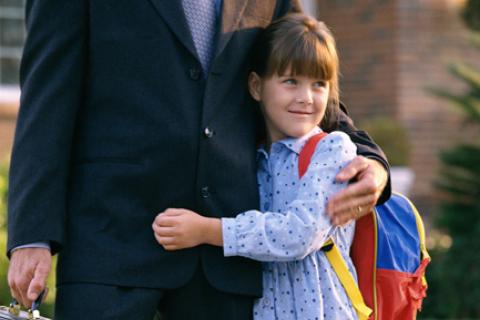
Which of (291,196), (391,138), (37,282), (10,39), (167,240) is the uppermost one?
(291,196)

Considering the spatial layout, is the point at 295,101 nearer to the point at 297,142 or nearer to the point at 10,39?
the point at 297,142

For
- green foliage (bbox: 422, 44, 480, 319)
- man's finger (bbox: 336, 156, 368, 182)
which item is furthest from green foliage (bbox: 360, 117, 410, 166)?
man's finger (bbox: 336, 156, 368, 182)

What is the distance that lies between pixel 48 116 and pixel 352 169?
2.80 feet

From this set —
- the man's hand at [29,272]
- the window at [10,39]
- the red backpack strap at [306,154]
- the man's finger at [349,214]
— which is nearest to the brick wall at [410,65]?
the window at [10,39]

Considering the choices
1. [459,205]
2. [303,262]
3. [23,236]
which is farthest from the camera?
[459,205]

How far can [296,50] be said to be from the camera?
298cm

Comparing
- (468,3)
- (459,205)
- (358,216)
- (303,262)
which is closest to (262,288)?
(303,262)

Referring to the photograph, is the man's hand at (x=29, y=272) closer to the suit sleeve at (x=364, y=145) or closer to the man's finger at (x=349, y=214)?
the man's finger at (x=349, y=214)

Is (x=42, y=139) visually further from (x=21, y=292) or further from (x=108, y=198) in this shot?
(x=21, y=292)

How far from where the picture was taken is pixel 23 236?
2.71 metres

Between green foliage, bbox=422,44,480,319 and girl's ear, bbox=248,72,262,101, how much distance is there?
5021 mm

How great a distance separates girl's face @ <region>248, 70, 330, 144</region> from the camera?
2.99 m

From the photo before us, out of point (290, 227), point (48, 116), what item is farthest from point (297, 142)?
point (48, 116)

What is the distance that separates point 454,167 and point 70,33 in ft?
21.5
